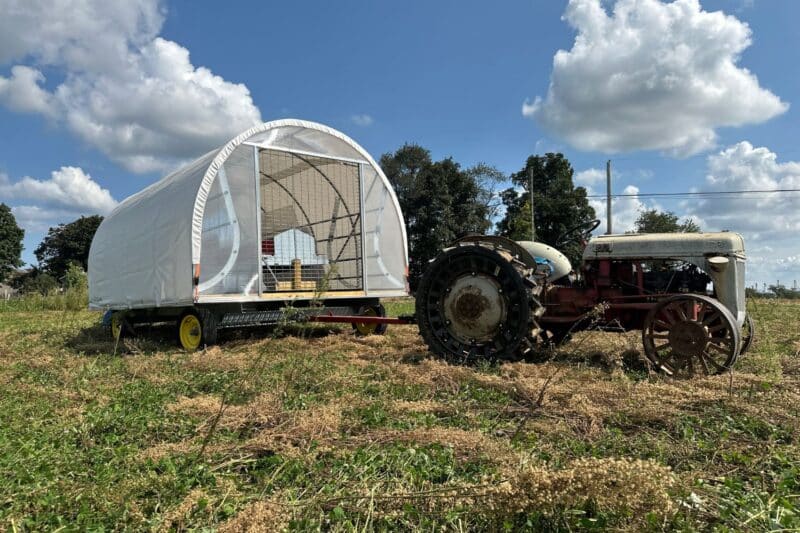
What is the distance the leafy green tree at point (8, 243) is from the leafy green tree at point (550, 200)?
49481 mm

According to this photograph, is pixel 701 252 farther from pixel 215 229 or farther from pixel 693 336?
pixel 215 229

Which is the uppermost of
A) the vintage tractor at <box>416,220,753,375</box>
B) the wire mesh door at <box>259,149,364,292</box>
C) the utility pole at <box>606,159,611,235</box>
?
the utility pole at <box>606,159,611,235</box>

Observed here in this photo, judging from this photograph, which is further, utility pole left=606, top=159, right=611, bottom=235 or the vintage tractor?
utility pole left=606, top=159, right=611, bottom=235

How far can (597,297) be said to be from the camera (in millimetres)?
5891

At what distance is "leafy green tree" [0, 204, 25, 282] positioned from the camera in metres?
51.8

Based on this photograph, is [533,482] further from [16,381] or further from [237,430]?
[16,381]

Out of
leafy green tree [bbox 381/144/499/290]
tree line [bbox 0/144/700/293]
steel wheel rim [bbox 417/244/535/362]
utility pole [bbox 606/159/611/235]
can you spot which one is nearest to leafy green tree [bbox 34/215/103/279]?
tree line [bbox 0/144/700/293]

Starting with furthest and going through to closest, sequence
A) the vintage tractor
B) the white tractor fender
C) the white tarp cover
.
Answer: the white tarp cover
the white tractor fender
the vintage tractor

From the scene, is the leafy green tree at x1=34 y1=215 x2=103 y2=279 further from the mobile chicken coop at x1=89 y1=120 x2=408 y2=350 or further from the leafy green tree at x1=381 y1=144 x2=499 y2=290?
the mobile chicken coop at x1=89 y1=120 x2=408 y2=350

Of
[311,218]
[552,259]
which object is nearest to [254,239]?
[311,218]

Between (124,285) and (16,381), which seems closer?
(16,381)

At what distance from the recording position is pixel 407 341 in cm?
837

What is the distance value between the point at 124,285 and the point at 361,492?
939cm

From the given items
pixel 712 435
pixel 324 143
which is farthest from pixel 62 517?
pixel 324 143
